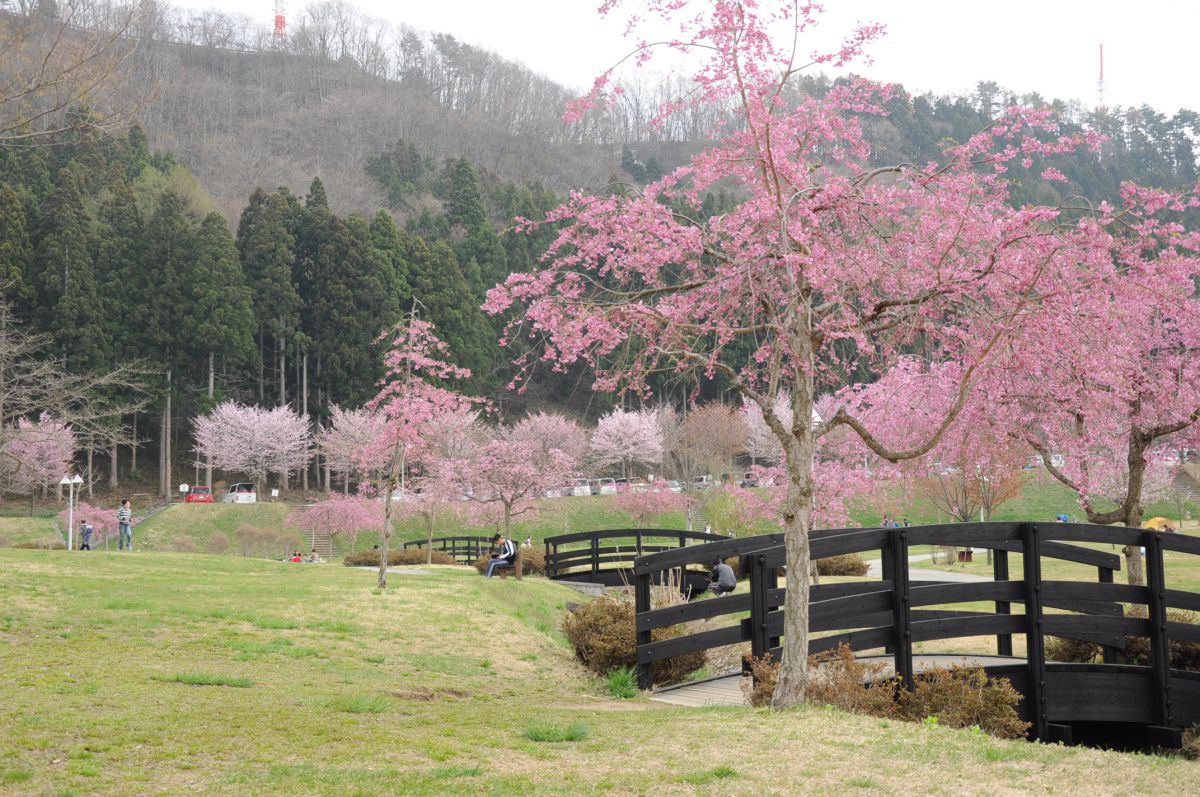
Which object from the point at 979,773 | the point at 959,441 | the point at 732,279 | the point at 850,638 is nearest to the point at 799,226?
the point at 732,279

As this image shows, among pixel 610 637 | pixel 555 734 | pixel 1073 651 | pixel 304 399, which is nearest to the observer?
pixel 555 734

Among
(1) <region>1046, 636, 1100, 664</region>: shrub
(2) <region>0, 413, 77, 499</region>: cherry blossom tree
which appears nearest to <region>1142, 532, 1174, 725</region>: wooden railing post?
(1) <region>1046, 636, 1100, 664</region>: shrub

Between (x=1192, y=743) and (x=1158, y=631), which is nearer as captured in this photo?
(x=1192, y=743)

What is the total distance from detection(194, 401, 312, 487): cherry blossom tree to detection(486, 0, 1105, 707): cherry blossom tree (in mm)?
47059

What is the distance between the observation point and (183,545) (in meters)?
42.2

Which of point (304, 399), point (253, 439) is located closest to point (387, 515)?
point (253, 439)

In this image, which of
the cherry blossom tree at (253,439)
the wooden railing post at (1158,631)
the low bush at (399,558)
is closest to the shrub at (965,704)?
the wooden railing post at (1158,631)

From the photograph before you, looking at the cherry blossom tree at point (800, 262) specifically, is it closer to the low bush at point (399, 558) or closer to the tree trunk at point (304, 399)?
the low bush at point (399, 558)

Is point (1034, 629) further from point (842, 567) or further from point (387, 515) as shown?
point (842, 567)

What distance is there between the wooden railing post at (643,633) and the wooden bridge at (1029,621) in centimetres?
1

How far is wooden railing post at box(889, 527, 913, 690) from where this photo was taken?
8914mm

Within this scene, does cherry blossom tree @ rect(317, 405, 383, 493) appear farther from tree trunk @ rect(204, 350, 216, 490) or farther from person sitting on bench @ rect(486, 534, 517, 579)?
person sitting on bench @ rect(486, 534, 517, 579)

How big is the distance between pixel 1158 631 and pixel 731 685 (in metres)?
4.30

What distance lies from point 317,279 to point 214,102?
62.1m
